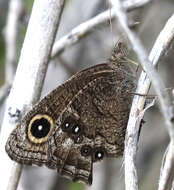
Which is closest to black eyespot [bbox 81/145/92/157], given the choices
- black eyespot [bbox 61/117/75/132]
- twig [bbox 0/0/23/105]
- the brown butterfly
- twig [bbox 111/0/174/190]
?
the brown butterfly

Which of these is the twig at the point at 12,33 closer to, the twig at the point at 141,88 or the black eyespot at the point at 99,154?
the black eyespot at the point at 99,154

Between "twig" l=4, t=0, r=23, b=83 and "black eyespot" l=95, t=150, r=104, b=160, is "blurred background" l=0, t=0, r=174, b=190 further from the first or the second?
"black eyespot" l=95, t=150, r=104, b=160

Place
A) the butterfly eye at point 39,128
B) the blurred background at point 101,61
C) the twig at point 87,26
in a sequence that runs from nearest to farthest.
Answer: the butterfly eye at point 39,128 → the twig at point 87,26 → the blurred background at point 101,61

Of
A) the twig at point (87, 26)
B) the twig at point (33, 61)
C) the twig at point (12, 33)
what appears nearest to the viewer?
the twig at point (33, 61)

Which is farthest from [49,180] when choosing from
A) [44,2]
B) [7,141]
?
[44,2]

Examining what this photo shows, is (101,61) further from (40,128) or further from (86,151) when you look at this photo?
(40,128)

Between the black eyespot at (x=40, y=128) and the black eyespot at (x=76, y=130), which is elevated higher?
the black eyespot at (x=76, y=130)

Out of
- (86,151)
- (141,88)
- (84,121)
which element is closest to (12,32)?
(84,121)

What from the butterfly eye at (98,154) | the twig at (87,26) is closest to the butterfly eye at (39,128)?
the butterfly eye at (98,154)
